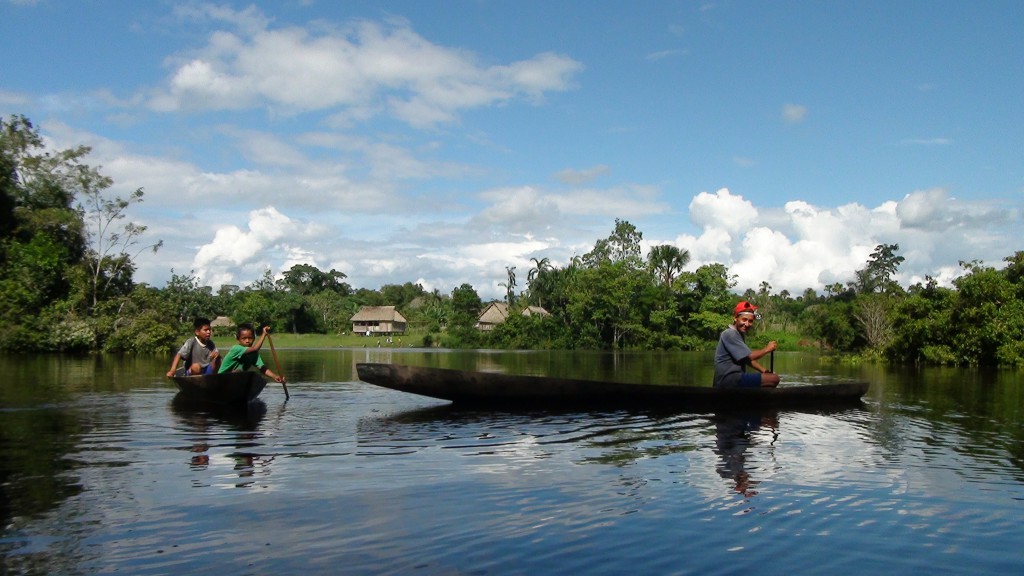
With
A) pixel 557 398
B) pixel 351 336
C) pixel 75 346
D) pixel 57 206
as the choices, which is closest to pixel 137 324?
pixel 75 346

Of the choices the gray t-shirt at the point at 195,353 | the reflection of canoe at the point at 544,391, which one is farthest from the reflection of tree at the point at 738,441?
the gray t-shirt at the point at 195,353

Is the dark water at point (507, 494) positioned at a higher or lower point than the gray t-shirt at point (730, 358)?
lower

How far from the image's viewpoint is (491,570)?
3717mm

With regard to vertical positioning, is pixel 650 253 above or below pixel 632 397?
above

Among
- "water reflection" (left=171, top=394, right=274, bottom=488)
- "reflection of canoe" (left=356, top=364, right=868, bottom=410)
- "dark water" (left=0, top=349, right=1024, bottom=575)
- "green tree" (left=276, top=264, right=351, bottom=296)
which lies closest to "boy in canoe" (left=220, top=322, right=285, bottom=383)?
"water reflection" (left=171, top=394, right=274, bottom=488)

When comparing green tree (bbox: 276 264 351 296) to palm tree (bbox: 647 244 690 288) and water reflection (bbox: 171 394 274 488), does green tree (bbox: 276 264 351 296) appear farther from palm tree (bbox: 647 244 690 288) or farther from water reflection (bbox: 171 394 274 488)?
water reflection (bbox: 171 394 274 488)

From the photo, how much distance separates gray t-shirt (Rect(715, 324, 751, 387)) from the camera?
1030 centimetres

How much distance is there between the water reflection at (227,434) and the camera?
6.24 m

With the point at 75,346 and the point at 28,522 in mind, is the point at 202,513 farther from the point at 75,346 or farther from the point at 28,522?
the point at 75,346

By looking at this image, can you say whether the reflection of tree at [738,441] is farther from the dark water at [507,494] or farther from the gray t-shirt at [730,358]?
the gray t-shirt at [730,358]

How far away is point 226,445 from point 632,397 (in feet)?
17.9

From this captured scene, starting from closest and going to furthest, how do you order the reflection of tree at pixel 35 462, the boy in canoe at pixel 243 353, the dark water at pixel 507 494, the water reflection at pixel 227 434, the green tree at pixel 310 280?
the dark water at pixel 507 494 < the reflection of tree at pixel 35 462 < the water reflection at pixel 227 434 < the boy in canoe at pixel 243 353 < the green tree at pixel 310 280

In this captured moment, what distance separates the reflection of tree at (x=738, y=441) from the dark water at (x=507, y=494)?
51mm

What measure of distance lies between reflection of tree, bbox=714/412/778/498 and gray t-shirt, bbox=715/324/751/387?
1.92 feet
